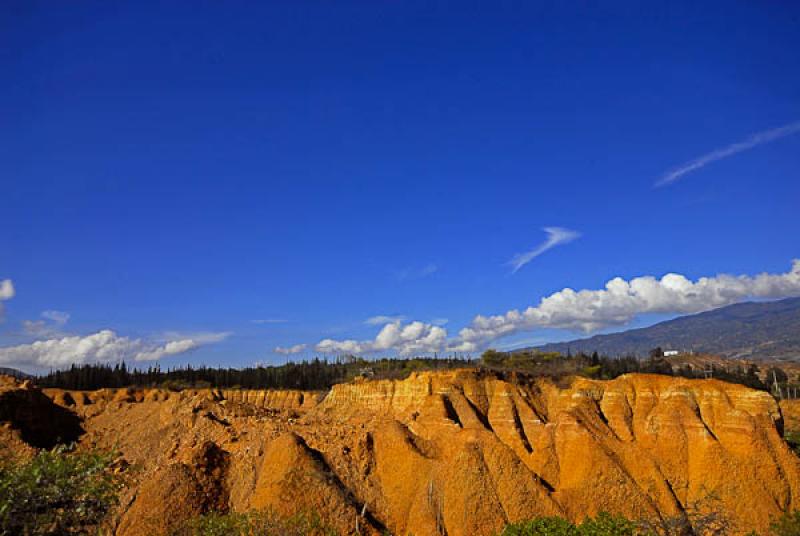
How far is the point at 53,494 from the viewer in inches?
660

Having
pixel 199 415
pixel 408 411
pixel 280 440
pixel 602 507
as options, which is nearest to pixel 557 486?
pixel 602 507

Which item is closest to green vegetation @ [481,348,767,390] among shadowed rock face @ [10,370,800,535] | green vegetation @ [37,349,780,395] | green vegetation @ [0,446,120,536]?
green vegetation @ [37,349,780,395]

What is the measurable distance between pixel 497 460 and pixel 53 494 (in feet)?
129

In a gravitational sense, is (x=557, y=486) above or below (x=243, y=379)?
below

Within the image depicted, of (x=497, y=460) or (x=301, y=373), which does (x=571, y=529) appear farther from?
(x=301, y=373)

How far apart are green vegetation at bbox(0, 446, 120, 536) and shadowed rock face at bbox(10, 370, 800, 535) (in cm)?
2970

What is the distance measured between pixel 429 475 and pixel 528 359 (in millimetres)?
66628

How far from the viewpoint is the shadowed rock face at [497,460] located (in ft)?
157

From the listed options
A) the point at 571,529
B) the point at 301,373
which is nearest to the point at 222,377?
the point at 301,373

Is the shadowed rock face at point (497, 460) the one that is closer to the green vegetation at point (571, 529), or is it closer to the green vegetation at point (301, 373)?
the green vegetation at point (571, 529)

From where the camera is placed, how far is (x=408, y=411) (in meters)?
64.3

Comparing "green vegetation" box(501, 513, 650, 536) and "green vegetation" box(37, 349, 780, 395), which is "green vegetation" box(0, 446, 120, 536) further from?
"green vegetation" box(37, 349, 780, 395)

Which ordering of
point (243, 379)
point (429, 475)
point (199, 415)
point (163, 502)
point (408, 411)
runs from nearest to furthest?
point (163, 502), point (429, 475), point (408, 411), point (199, 415), point (243, 379)

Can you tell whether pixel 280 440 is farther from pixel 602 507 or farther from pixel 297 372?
pixel 297 372
